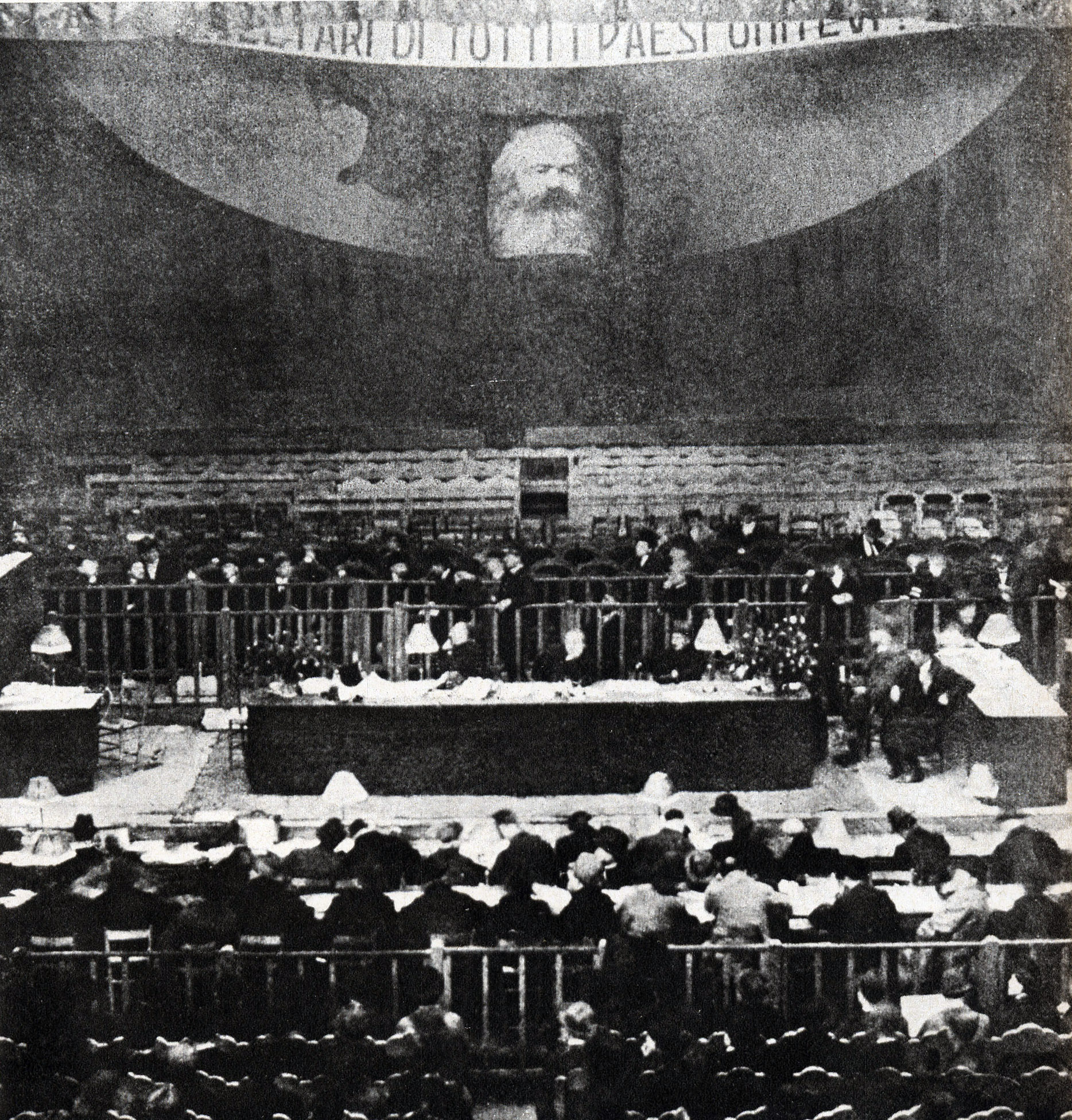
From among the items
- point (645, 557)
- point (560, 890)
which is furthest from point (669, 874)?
point (645, 557)

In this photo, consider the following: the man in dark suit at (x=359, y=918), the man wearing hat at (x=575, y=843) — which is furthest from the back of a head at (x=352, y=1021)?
the man wearing hat at (x=575, y=843)

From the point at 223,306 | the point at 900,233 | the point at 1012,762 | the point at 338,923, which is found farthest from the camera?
the point at 223,306

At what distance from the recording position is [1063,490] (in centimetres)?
984

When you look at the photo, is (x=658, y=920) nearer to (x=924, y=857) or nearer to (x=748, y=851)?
(x=748, y=851)

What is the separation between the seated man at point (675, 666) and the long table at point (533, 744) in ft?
1.35

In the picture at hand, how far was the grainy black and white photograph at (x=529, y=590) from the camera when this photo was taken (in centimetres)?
848

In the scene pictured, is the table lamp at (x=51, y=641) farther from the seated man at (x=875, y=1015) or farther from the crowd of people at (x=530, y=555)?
the seated man at (x=875, y=1015)

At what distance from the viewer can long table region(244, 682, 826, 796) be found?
1005cm

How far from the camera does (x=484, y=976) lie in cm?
848

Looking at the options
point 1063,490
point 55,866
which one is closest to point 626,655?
point 1063,490

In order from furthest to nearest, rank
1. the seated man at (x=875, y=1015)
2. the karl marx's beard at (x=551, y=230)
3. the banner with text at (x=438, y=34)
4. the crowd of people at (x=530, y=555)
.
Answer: the karl marx's beard at (x=551, y=230) < the crowd of people at (x=530, y=555) < the banner with text at (x=438, y=34) < the seated man at (x=875, y=1015)

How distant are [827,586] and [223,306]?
5.85 meters

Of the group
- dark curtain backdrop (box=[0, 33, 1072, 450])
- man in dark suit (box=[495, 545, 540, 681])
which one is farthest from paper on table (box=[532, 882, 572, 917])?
dark curtain backdrop (box=[0, 33, 1072, 450])

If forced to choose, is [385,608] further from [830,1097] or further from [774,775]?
[830,1097]
